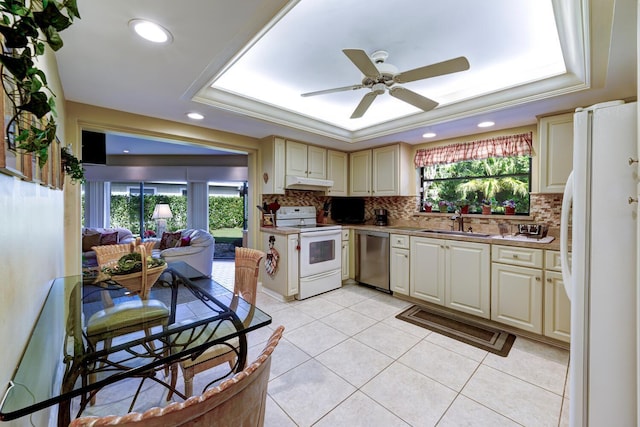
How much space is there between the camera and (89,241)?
478 cm

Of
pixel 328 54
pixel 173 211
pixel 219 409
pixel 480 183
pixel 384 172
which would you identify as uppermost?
pixel 328 54

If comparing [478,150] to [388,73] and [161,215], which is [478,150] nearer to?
[388,73]

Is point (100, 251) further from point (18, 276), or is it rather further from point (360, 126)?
point (360, 126)

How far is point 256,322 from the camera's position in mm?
1354

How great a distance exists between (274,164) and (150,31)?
2.15 m

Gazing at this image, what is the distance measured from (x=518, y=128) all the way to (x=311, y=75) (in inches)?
96.2

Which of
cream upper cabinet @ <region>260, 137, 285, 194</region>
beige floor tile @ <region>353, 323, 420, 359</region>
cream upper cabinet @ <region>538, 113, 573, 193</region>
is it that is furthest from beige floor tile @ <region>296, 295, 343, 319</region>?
cream upper cabinet @ <region>538, 113, 573, 193</region>

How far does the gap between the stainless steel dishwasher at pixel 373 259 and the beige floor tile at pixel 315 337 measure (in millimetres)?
1284

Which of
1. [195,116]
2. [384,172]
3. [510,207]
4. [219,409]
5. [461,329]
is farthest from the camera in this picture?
[384,172]

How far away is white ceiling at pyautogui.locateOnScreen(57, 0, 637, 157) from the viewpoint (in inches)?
54.9

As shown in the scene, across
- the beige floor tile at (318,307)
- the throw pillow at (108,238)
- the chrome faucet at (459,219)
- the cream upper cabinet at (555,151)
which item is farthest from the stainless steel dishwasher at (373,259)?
the throw pillow at (108,238)

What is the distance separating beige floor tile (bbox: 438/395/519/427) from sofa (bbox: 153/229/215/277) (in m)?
3.65

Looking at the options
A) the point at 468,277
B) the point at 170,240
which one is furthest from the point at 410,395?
the point at 170,240

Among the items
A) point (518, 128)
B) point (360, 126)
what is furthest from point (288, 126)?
point (518, 128)
